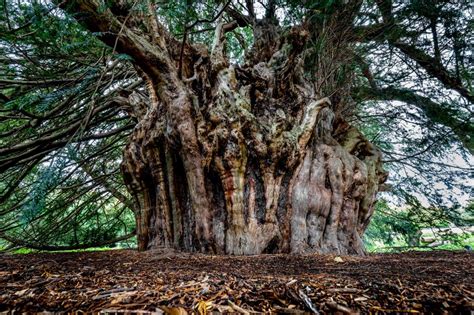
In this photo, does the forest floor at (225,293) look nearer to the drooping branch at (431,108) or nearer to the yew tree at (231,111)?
the yew tree at (231,111)

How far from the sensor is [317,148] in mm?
2885

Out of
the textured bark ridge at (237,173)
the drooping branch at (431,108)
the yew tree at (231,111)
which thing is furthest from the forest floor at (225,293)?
the drooping branch at (431,108)

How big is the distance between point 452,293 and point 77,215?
4420 millimetres

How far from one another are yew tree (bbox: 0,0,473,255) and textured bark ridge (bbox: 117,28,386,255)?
0.04 feet

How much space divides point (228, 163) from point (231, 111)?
0.52 meters

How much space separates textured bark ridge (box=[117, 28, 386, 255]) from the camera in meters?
2.23

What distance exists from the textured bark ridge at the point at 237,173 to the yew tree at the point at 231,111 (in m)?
0.01

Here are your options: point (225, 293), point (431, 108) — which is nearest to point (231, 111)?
point (225, 293)

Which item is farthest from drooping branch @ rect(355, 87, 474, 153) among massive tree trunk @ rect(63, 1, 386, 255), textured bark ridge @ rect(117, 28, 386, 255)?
textured bark ridge @ rect(117, 28, 386, 255)

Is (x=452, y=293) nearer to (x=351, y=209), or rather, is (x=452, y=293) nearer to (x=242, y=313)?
(x=242, y=313)

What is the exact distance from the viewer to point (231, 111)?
7.99ft

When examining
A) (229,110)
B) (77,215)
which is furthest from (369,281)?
(77,215)

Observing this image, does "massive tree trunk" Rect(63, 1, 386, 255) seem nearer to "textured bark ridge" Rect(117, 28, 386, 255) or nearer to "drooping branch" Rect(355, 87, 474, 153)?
"textured bark ridge" Rect(117, 28, 386, 255)

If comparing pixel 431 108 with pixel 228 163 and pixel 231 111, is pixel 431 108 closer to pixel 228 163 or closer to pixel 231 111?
pixel 231 111
